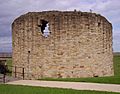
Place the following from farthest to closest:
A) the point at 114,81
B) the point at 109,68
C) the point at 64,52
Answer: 1. the point at 109,68
2. the point at 64,52
3. the point at 114,81

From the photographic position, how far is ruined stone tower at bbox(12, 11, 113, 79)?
22.0 m

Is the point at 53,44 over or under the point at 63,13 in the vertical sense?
under

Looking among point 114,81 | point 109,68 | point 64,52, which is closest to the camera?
point 114,81

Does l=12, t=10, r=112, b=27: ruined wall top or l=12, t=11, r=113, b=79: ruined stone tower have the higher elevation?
l=12, t=10, r=112, b=27: ruined wall top

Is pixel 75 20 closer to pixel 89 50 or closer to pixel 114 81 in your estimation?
pixel 89 50

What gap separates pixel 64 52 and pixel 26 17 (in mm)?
3442

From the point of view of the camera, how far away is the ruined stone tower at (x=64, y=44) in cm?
2205

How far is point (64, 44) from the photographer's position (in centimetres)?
2205

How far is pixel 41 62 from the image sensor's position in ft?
73.7

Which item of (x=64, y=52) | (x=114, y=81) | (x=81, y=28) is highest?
(x=81, y=28)

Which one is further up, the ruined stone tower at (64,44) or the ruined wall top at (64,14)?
the ruined wall top at (64,14)

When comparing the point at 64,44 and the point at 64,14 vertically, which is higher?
the point at 64,14

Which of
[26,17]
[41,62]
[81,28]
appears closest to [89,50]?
[81,28]

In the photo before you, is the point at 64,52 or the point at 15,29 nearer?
the point at 64,52
